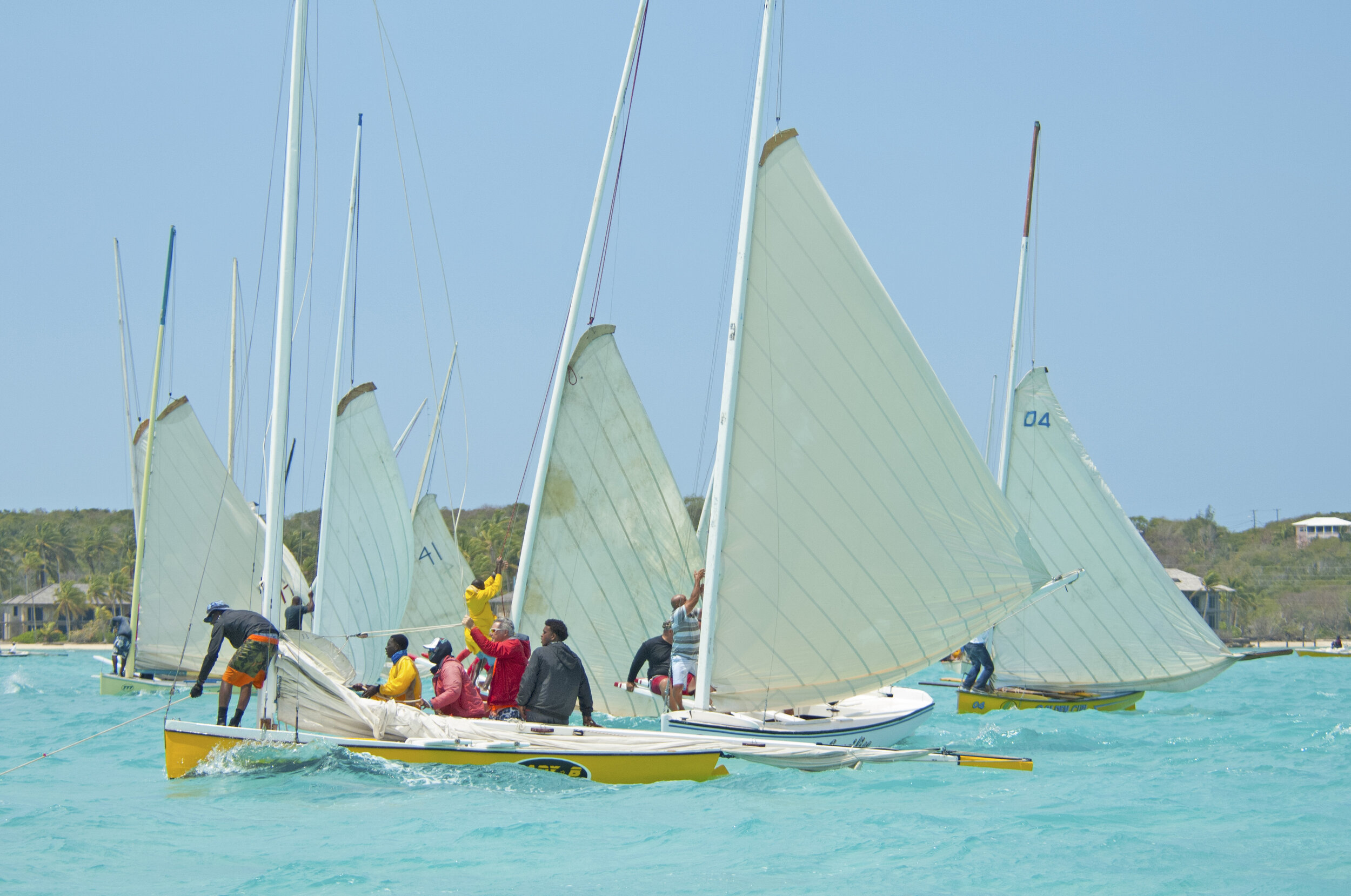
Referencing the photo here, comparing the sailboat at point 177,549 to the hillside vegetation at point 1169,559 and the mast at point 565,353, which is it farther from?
the hillside vegetation at point 1169,559

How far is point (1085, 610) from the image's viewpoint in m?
22.9

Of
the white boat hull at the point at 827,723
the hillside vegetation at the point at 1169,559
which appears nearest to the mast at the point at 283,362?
the white boat hull at the point at 827,723

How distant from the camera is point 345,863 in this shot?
924cm

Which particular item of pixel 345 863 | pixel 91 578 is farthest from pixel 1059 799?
pixel 91 578

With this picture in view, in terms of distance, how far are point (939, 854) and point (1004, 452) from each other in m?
14.7

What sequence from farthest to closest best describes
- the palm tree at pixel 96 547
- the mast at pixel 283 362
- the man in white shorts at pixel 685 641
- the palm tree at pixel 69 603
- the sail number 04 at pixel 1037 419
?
the palm tree at pixel 96 547
the palm tree at pixel 69 603
the sail number 04 at pixel 1037 419
the man in white shorts at pixel 685 641
the mast at pixel 283 362

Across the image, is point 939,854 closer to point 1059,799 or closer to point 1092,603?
point 1059,799

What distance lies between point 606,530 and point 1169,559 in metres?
90.8

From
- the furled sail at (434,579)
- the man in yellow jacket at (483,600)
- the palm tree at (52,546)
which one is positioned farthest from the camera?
the palm tree at (52,546)

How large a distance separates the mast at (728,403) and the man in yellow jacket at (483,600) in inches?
96.8

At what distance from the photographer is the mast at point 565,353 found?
16.3 m

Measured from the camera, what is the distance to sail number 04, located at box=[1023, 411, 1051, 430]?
2345cm

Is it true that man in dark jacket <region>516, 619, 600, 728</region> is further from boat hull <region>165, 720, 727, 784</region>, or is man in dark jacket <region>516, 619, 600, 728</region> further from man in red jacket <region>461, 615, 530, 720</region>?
Result: boat hull <region>165, 720, 727, 784</region>

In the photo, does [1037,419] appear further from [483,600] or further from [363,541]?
[483,600]
